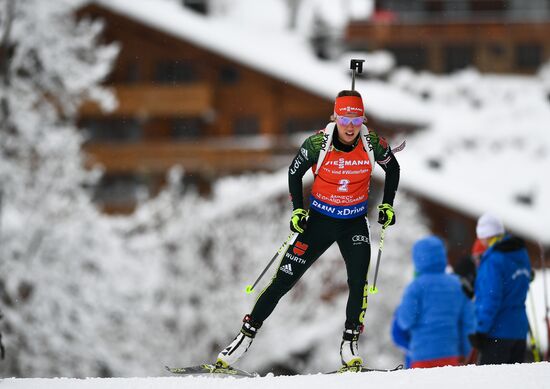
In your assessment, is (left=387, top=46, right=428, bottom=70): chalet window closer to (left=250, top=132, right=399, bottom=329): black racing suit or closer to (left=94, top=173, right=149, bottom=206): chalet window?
(left=94, top=173, right=149, bottom=206): chalet window

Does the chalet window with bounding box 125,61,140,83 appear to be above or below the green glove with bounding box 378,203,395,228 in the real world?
below

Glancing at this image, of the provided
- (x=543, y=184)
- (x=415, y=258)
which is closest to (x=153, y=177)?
(x=543, y=184)

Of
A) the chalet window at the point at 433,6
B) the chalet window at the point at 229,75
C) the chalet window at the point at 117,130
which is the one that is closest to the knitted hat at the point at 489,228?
the chalet window at the point at 117,130

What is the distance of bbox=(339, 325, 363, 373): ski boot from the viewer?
6.51 metres

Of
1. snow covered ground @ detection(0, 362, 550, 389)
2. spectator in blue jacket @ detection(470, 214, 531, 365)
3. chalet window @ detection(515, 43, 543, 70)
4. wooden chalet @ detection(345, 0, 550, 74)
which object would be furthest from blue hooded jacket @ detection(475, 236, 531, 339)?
chalet window @ detection(515, 43, 543, 70)

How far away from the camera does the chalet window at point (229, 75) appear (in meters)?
40.9

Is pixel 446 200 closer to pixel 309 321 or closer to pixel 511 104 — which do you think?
pixel 309 321

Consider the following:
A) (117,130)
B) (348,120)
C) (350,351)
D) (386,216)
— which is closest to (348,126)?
(348,120)

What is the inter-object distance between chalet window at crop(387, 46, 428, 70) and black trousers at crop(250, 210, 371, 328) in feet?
148

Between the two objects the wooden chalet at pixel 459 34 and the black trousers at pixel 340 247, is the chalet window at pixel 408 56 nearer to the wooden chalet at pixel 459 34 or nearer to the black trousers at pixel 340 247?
the wooden chalet at pixel 459 34

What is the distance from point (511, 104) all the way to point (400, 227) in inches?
737

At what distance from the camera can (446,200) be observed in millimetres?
31453

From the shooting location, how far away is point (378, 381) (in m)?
Answer: 5.50

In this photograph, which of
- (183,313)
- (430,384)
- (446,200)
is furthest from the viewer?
(446,200)
